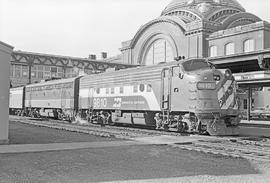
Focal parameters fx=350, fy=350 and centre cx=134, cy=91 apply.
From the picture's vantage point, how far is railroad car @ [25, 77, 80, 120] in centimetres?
2506

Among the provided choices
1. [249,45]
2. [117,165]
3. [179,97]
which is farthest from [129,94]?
[249,45]

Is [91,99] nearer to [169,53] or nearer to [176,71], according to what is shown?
[176,71]

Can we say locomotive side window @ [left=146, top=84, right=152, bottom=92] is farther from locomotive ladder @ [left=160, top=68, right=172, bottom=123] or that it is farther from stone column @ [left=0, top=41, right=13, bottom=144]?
stone column @ [left=0, top=41, right=13, bottom=144]

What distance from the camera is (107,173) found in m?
7.34

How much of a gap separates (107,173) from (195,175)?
5.99 feet

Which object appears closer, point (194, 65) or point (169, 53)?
point (194, 65)

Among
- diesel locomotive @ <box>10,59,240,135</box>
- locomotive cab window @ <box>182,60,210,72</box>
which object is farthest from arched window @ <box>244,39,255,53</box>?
locomotive cab window @ <box>182,60,210,72</box>

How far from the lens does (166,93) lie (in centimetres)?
1652

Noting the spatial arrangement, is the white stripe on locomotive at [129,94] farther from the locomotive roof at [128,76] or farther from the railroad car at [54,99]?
the railroad car at [54,99]

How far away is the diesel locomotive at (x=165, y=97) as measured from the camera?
14766 mm

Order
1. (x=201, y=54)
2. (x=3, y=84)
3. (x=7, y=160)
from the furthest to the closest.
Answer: (x=201, y=54), (x=3, y=84), (x=7, y=160)

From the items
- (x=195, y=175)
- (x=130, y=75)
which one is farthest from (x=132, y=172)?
(x=130, y=75)

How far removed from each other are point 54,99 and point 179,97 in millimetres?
14455

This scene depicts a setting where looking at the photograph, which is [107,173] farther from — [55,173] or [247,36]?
[247,36]
